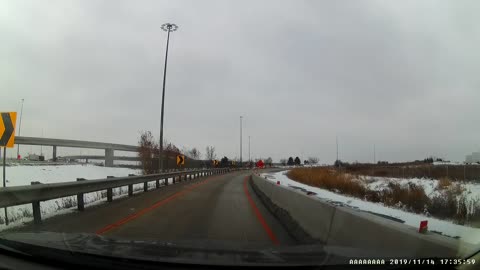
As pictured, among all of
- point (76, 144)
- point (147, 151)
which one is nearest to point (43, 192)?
point (147, 151)

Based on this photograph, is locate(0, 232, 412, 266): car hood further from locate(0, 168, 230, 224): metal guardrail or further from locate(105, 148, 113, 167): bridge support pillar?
locate(105, 148, 113, 167): bridge support pillar

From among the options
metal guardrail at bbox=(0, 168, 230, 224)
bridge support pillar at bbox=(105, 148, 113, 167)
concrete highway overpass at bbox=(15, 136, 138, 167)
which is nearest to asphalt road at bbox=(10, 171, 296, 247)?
metal guardrail at bbox=(0, 168, 230, 224)

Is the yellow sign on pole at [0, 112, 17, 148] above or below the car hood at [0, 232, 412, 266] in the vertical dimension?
above

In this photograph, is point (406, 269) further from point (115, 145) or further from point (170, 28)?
point (115, 145)

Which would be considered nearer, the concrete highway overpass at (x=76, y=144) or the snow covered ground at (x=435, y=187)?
the snow covered ground at (x=435, y=187)

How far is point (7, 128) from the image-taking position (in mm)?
11250

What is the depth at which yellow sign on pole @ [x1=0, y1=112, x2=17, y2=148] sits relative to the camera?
11133 mm

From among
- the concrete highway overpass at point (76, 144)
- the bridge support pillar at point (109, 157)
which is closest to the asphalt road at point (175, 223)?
the concrete highway overpass at point (76, 144)

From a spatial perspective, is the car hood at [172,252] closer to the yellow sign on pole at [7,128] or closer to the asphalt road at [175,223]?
the asphalt road at [175,223]

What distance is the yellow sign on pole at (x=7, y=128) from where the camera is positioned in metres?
11.1

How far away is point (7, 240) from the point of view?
497cm

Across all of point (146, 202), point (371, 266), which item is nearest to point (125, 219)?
point (146, 202)

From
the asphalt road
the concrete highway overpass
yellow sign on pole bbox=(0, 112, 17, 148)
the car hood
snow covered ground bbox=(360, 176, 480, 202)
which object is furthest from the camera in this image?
the concrete highway overpass

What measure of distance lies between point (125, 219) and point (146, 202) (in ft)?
15.6
